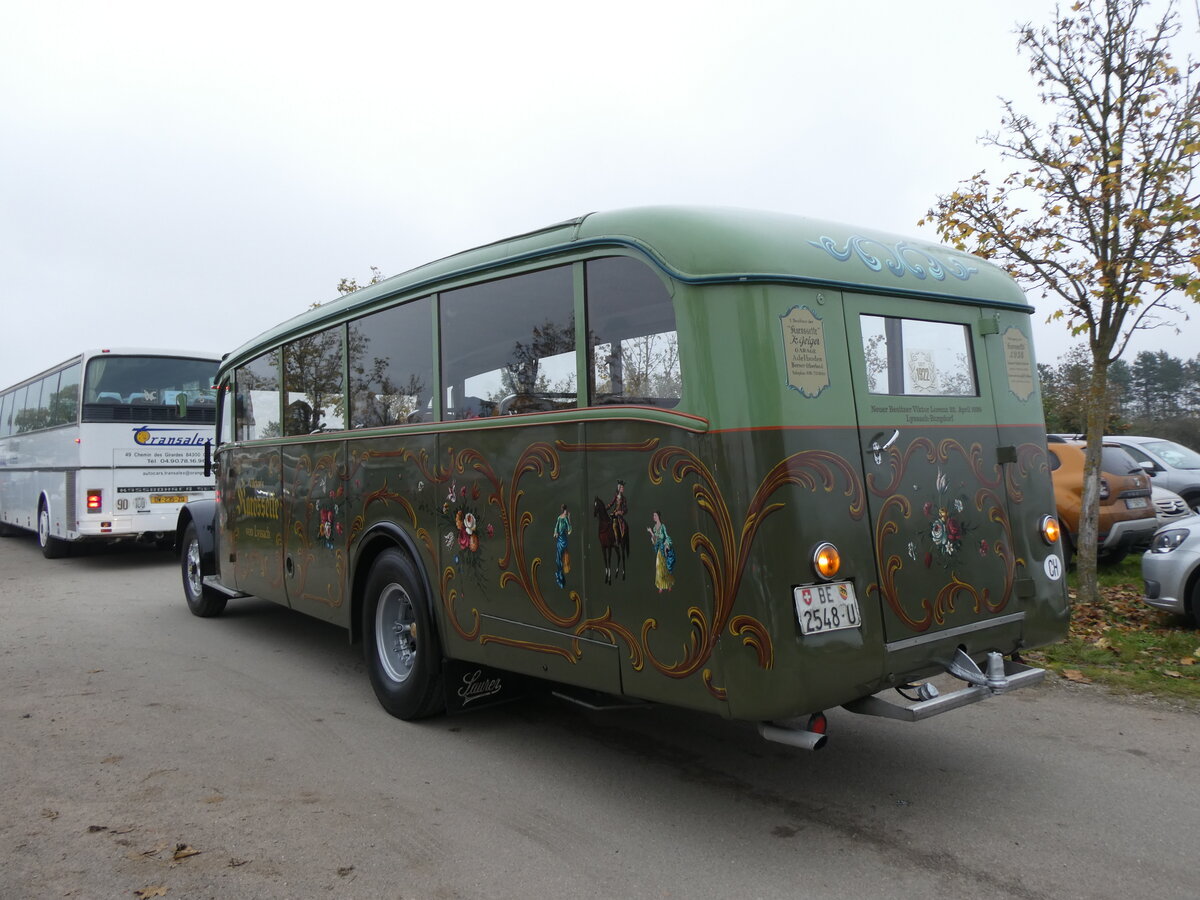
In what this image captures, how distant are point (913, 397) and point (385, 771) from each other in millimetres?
3390

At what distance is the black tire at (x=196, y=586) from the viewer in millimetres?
9469

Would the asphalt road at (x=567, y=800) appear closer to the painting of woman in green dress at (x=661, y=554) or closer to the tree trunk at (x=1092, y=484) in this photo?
the painting of woman in green dress at (x=661, y=554)

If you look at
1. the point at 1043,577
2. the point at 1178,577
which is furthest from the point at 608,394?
the point at 1178,577

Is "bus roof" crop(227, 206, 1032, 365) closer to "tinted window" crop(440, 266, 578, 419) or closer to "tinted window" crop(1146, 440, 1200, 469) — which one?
"tinted window" crop(440, 266, 578, 419)

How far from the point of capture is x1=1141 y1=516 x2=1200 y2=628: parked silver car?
A: 717cm

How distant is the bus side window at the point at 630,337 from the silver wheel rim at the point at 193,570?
22.6 ft

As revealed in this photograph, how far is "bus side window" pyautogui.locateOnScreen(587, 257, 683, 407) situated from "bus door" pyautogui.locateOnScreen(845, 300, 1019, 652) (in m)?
0.84

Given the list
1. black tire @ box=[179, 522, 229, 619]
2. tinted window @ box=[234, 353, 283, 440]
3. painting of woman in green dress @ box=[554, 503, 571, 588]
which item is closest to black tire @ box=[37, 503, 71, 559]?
black tire @ box=[179, 522, 229, 619]

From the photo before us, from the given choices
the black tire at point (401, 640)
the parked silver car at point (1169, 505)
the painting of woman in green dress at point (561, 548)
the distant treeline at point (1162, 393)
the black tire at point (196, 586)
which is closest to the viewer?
the painting of woman in green dress at point (561, 548)

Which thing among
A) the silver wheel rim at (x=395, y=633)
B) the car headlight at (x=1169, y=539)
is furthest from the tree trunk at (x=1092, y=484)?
the silver wheel rim at (x=395, y=633)

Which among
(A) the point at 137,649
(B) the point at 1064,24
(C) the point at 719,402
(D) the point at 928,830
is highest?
(B) the point at 1064,24

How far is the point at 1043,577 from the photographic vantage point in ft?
15.6

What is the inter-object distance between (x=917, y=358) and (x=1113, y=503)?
699 cm

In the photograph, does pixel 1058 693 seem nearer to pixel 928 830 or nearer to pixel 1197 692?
pixel 1197 692
